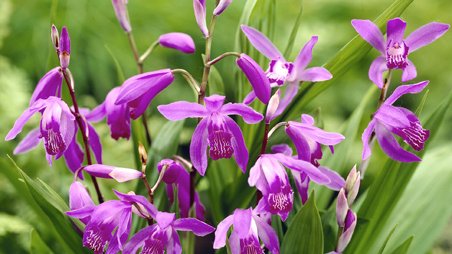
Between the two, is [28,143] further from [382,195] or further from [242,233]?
[382,195]

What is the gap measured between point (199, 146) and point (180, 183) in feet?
0.21

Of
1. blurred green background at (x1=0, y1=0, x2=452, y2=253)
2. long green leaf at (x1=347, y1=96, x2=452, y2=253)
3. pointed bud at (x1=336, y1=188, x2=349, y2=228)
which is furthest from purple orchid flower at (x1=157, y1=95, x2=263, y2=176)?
blurred green background at (x1=0, y1=0, x2=452, y2=253)

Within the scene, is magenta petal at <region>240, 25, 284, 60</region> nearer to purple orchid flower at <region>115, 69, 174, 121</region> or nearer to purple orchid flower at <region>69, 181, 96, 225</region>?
purple orchid flower at <region>115, 69, 174, 121</region>

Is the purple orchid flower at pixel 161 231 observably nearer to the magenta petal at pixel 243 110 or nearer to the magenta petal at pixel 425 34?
the magenta petal at pixel 243 110

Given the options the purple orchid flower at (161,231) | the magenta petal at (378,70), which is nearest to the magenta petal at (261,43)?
the magenta petal at (378,70)

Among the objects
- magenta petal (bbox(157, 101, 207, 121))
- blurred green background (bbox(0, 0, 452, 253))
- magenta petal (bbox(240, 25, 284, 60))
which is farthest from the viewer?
blurred green background (bbox(0, 0, 452, 253))

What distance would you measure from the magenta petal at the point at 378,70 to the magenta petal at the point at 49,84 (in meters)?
0.33

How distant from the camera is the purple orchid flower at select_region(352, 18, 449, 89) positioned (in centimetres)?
69

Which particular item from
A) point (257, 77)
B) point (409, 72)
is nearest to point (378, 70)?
point (409, 72)

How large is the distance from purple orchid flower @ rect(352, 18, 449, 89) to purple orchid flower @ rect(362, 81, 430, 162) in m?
0.03

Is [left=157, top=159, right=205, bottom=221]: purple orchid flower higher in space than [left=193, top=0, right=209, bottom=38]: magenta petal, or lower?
lower

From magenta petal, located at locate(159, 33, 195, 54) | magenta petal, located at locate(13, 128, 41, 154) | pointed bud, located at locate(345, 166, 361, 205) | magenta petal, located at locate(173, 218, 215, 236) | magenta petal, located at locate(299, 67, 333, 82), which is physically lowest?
magenta petal, located at locate(13, 128, 41, 154)

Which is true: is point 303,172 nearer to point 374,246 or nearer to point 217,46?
point 374,246

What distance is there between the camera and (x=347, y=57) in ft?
2.56
